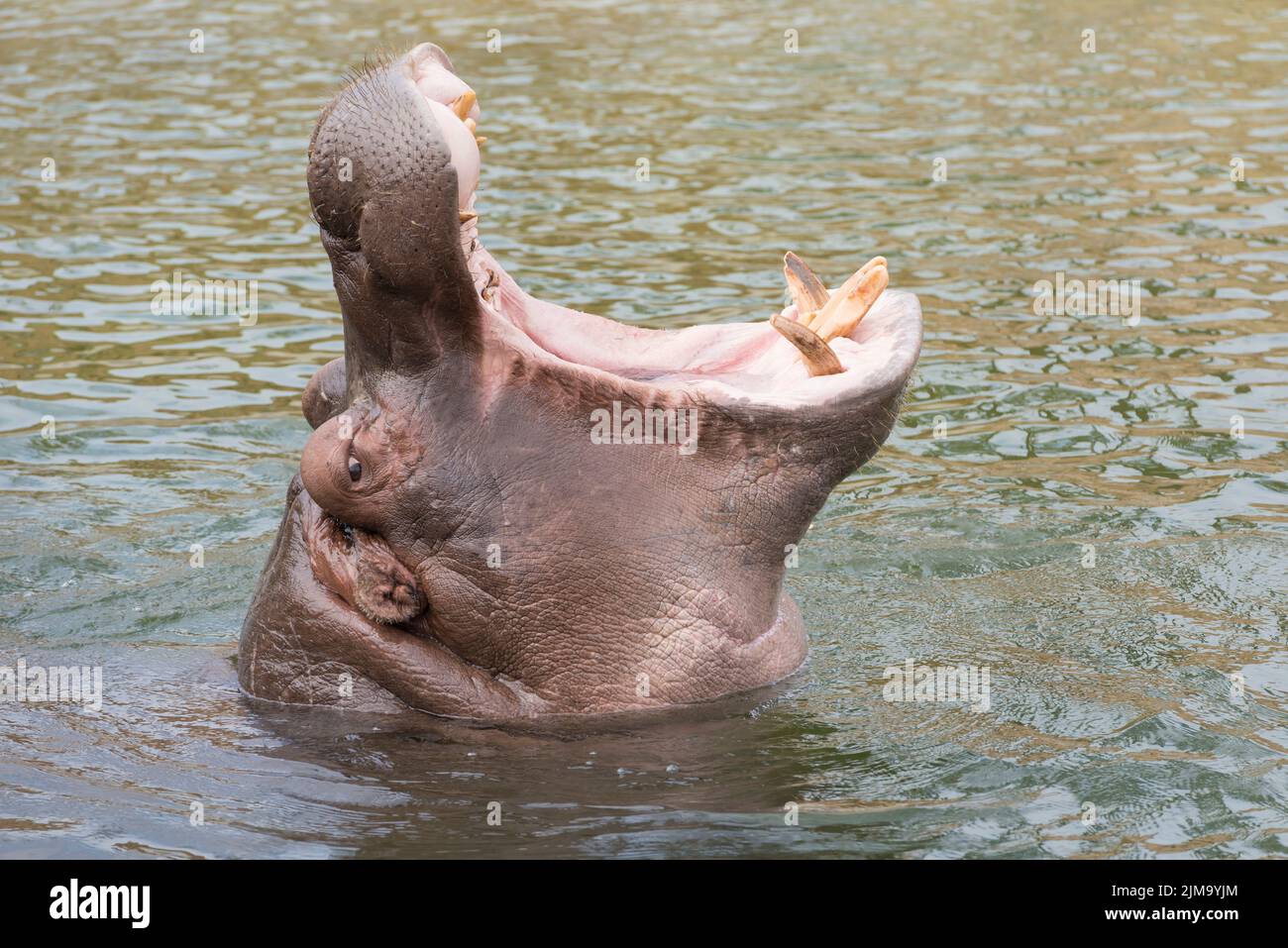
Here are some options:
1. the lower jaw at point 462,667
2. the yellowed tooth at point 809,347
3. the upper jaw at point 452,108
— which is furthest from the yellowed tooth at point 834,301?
the upper jaw at point 452,108

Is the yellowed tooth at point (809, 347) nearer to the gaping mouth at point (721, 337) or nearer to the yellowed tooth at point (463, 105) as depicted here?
the gaping mouth at point (721, 337)

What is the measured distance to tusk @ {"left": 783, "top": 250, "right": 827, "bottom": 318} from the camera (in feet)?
16.4

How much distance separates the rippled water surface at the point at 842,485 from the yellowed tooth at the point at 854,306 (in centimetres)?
107

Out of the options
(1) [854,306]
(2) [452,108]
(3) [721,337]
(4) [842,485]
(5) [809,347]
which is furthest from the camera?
(4) [842,485]

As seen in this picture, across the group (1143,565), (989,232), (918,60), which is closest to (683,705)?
(1143,565)

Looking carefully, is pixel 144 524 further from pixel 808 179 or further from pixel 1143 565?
pixel 808 179

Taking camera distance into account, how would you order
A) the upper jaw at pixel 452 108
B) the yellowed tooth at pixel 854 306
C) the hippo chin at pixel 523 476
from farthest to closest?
the yellowed tooth at pixel 854 306
the hippo chin at pixel 523 476
the upper jaw at pixel 452 108

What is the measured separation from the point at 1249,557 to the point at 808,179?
7.19m

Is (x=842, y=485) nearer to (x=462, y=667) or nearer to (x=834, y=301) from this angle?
(x=834, y=301)

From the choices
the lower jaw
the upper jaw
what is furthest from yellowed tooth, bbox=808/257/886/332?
the upper jaw

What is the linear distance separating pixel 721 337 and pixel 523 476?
755 mm

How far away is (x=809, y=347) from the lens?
15.4 ft

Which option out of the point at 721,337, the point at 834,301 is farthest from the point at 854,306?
the point at 721,337

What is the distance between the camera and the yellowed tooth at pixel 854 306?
4828mm
